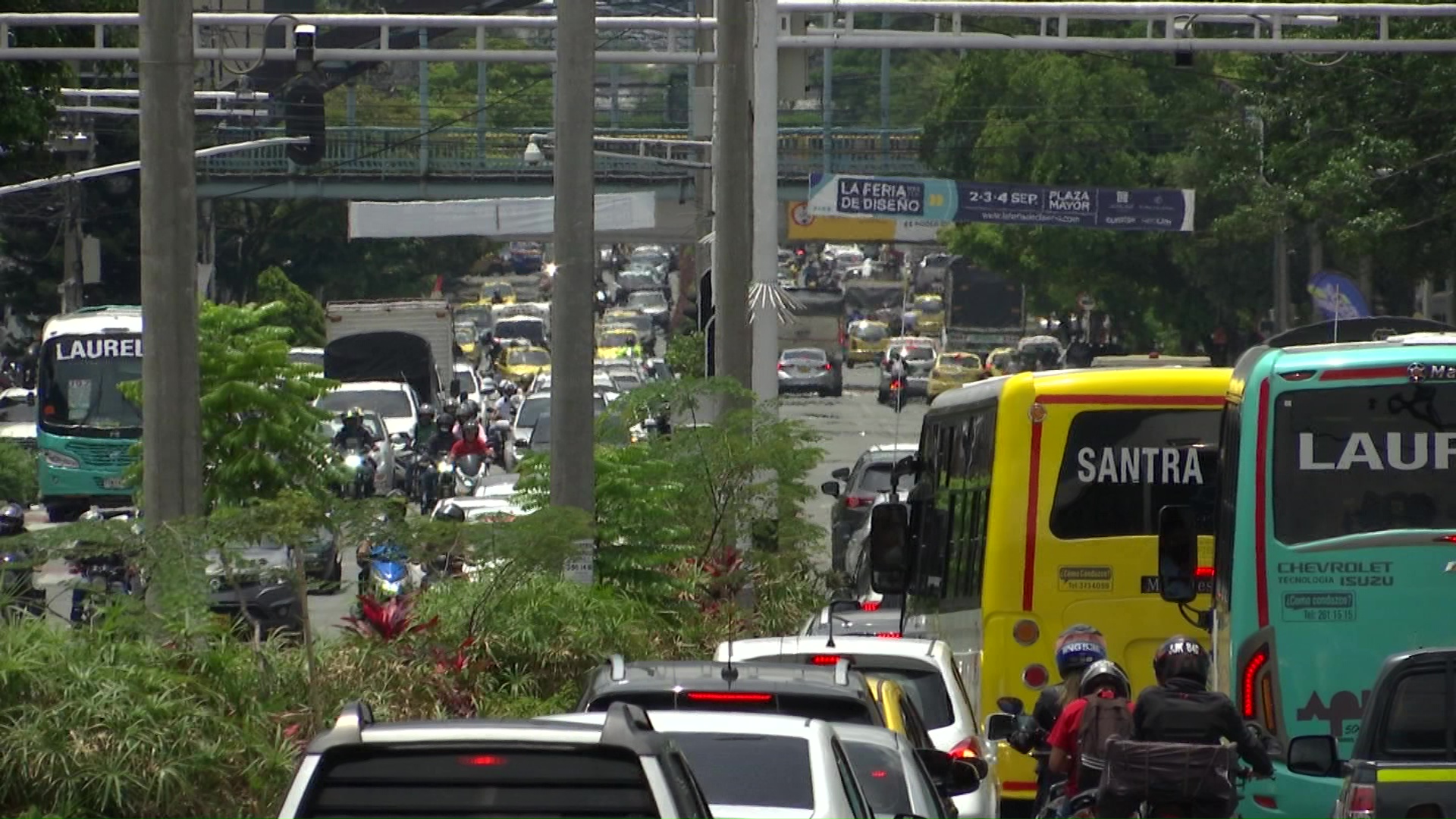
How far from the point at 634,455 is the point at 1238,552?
6226 millimetres

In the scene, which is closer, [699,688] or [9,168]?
[699,688]

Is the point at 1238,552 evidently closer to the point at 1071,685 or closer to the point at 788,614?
the point at 1071,685

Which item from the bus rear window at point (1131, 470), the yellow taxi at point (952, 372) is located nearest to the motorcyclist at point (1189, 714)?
the bus rear window at point (1131, 470)

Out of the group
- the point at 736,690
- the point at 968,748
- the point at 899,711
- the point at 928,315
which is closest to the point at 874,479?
the point at 968,748

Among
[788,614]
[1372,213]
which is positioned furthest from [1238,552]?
[1372,213]

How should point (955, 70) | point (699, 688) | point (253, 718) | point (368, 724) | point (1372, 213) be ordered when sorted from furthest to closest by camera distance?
1. point (955, 70)
2. point (1372, 213)
3. point (253, 718)
4. point (699, 688)
5. point (368, 724)

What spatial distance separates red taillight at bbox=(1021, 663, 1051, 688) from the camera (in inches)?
577

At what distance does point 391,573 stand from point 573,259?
7.43 feet

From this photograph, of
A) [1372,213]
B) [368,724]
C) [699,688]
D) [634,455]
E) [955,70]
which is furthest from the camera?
[955,70]

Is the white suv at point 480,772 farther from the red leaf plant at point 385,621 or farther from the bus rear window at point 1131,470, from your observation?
the bus rear window at point 1131,470

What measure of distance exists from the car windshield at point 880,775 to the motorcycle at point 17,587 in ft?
13.0

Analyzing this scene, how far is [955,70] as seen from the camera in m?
66.9

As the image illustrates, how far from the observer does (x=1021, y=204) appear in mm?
54156

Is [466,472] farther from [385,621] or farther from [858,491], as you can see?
[385,621]
